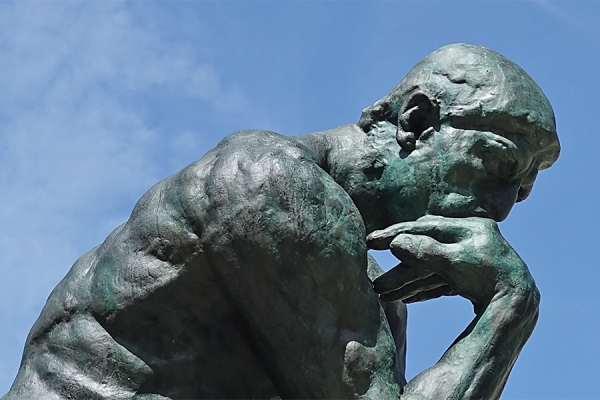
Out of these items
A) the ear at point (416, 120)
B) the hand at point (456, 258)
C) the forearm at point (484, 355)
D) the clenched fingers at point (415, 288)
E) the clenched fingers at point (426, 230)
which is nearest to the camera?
the forearm at point (484, 355)

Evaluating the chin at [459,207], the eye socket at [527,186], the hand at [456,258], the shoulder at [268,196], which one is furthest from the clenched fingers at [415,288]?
the eye socket at [527,186]

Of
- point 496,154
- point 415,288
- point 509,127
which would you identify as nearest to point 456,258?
point 415,288

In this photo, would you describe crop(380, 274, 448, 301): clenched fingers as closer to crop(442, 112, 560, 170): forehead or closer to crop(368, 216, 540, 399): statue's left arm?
crop(368, 216, 540, 399): statue's left arm

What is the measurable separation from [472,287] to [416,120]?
986 millimetres

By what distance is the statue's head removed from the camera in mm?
6559

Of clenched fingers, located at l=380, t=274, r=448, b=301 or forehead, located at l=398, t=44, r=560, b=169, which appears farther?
forehead, located at l=398, t=44, r=560, b=169

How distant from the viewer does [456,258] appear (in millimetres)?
6168

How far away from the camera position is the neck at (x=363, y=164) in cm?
677

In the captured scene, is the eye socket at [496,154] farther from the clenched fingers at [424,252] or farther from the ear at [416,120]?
the clenched fingers at [424,252]

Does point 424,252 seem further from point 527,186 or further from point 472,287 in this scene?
point 527,186

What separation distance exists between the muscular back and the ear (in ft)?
1.89

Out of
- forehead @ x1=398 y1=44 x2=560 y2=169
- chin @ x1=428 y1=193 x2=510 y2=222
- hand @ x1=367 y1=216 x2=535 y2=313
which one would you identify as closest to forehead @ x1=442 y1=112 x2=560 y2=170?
forehead @ x1=398 y1=44 x2=560 y2=169

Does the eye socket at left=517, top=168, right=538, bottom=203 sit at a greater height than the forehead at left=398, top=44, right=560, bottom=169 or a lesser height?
lesser

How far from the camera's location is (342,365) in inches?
235
